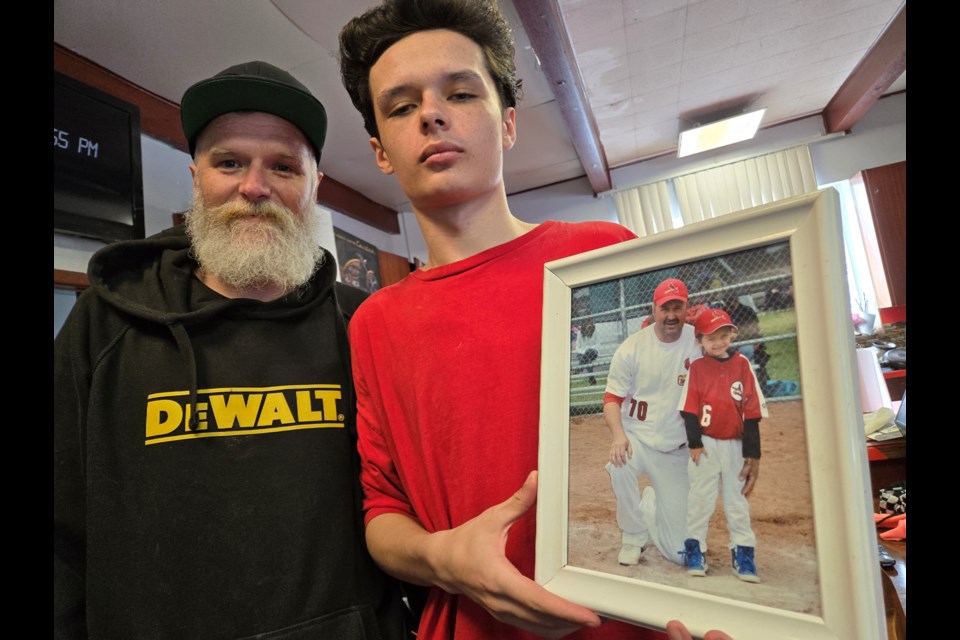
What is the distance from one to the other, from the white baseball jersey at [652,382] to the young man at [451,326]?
15 cm

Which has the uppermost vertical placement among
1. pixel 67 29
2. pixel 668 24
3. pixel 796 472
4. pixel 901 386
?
pixel 668 24

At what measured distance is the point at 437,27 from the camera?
0.88 meters

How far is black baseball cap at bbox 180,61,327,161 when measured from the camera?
114 cm

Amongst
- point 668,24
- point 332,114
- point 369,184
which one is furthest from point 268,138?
point 369,184

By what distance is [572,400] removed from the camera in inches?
24.6

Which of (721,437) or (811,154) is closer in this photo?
(721,437)

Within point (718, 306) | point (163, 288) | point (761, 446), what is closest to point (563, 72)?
point (163, 288)

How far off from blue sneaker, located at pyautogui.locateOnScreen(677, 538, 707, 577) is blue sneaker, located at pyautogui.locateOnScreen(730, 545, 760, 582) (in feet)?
0.09

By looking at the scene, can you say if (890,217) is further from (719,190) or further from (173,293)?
(173,293)

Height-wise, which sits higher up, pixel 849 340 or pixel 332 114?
pixel 332 114

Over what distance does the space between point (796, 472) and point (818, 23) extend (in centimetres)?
377

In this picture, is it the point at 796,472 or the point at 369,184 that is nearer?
the point at 796,472

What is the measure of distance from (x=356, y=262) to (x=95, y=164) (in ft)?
6.10
